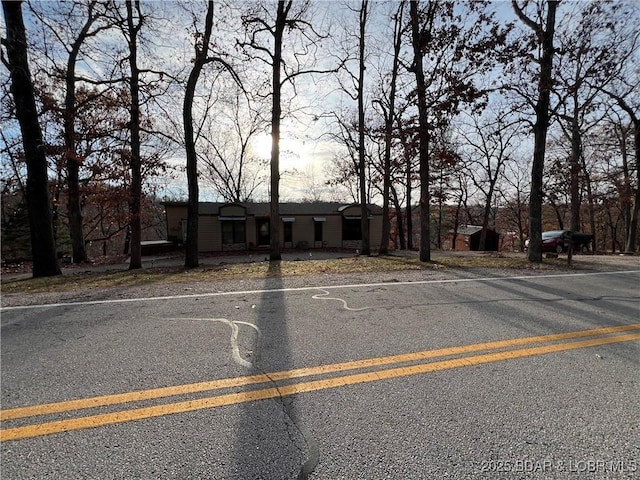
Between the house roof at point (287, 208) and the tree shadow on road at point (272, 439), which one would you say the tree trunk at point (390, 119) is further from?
the tree shadow on road at point (272, 439)

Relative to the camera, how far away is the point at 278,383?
2520 mm

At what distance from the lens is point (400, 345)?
10.6 ft

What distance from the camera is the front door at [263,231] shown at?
80.7ft

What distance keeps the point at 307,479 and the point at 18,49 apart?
12.3m

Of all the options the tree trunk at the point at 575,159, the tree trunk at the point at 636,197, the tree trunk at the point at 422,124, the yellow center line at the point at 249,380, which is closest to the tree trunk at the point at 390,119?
the tree trunk at the point at 422,124

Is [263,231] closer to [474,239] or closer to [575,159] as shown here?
[575,159]

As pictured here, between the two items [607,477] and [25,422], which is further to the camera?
[25,422]

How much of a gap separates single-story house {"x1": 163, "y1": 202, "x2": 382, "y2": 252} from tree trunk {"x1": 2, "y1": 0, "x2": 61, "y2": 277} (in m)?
14.0

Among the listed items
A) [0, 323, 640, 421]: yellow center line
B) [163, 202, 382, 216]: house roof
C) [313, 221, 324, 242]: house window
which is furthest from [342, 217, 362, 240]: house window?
[0, 323, 640, 421]: yellow center line

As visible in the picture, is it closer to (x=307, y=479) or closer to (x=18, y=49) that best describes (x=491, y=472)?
(x=307, y=479)

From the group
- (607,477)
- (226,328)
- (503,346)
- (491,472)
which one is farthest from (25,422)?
(503,346)

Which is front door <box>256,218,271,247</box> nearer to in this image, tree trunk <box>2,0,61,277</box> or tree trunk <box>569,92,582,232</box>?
tree trunk <box>2,0,61,277</box>

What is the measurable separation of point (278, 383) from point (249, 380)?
249mm

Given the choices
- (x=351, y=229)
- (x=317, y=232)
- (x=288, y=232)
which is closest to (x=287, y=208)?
(x=288, y=232)
